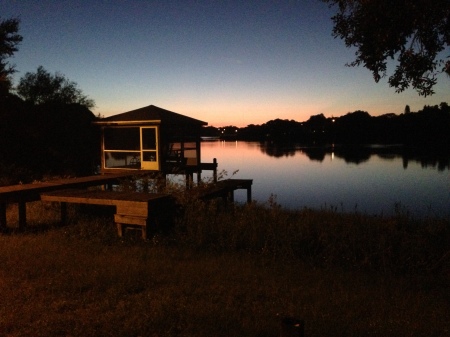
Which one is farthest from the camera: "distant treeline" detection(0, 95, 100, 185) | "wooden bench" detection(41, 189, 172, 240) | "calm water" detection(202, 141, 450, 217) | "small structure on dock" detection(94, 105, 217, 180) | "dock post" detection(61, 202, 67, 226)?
"calm water" detection(202, 141, 450, 217)

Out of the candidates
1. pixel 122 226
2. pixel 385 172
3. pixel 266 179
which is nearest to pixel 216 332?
pixel 122 226

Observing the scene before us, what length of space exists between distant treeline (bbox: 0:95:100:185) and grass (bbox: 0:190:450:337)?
13.6 meters

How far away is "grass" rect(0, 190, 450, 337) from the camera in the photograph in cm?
429

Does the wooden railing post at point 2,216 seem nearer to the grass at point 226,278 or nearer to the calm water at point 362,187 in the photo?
the grass at point 226,278

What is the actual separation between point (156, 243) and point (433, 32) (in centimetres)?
728

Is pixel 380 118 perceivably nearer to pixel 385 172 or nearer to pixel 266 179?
pixel 385 172

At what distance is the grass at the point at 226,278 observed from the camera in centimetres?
429

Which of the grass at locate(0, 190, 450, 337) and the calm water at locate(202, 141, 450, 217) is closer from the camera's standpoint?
the grass at locate(0, 190, 450, 337)

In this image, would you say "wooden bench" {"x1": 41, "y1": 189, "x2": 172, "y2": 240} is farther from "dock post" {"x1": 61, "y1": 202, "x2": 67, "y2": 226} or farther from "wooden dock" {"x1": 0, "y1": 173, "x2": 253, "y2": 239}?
"dock post" {"x1": 61, "y1": 202, "x2": 67, "y2": 226}

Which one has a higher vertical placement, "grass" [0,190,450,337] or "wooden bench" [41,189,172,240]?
"wooden bench" [41,189,172,240]

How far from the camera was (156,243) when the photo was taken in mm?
8312

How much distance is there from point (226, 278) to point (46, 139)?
19636mm

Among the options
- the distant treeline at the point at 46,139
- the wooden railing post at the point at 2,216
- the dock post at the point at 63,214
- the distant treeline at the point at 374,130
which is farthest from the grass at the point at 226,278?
the distant treeline at the point at 374,130

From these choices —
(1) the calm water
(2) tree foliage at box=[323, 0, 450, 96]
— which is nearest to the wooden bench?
(2) tree foliage at box=[323, 0, 450, 96]
